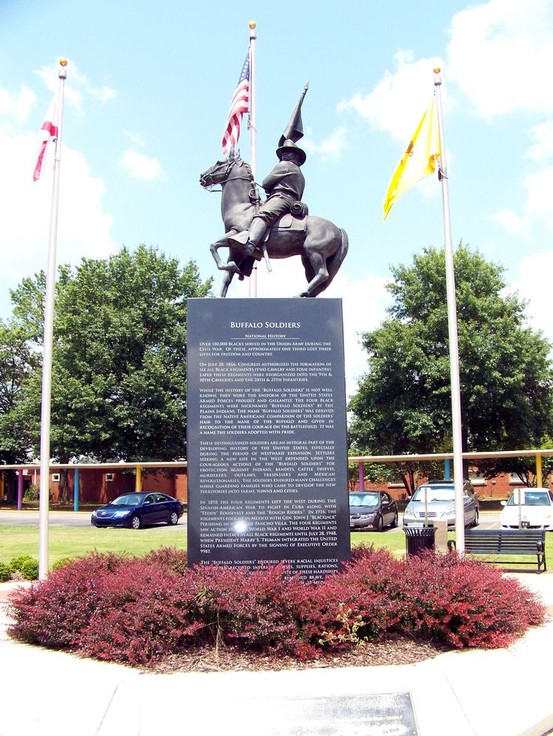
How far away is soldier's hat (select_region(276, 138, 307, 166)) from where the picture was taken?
10.4 metres

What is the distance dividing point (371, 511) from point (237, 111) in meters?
→ 16.7

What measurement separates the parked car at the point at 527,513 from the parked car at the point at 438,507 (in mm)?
1741

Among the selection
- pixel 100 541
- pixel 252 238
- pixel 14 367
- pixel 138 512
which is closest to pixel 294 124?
pixel 252 238

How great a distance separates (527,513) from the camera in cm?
2498

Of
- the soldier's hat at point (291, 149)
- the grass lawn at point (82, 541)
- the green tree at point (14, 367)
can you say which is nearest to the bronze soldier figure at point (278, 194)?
the soldier's hat at point (291, 149)

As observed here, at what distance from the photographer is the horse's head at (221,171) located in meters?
10.4

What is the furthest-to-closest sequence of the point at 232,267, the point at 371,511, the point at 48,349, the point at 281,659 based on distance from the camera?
the point at 371,511 → the point at 48,349 → the point at 232,267 → the point at 281,659

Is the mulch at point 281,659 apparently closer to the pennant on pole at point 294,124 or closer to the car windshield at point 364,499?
the pennant on pole at point 294,124

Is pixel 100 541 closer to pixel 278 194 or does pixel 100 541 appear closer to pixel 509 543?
pixel 509 543

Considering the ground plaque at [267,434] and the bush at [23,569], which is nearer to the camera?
the ground plaque at [267,434]

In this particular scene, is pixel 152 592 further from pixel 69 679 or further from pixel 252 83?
pixel 252 83

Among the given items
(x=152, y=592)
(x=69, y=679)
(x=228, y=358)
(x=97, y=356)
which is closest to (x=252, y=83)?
(x=228, y=358)

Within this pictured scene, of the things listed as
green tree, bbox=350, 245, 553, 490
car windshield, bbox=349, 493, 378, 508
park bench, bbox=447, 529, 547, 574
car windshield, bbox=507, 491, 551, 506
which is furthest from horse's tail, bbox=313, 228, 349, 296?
green tree, bbox=350, 245, 553, 490

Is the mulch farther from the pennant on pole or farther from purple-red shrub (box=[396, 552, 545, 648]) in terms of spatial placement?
the pennant on pole
